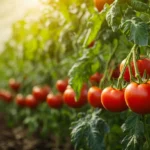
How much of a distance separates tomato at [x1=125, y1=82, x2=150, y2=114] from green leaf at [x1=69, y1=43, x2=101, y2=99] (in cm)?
53

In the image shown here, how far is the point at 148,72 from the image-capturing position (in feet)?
5.02

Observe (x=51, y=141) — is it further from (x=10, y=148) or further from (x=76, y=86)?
(x=76, y=86)

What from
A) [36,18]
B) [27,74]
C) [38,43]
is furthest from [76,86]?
[27,74]

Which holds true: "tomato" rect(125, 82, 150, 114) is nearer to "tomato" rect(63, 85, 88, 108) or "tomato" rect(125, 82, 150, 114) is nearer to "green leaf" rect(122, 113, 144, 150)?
"green leaf" rect(122, 113, 144, 150)

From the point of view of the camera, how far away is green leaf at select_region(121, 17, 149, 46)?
1438 mm

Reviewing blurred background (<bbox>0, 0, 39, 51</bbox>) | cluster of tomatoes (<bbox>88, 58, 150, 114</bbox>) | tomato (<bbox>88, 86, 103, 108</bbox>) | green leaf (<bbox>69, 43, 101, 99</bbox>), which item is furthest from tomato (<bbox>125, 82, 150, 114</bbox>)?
blurred background (<bbox>0, 0, 39, 51</bbox>)

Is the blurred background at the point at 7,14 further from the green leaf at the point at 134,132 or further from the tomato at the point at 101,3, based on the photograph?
the green leaf at the point at 134,132

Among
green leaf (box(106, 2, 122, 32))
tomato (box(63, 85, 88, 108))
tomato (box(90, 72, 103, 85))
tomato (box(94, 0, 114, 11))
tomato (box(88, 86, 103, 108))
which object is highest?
tomato (box(94, 0, 114, 11))

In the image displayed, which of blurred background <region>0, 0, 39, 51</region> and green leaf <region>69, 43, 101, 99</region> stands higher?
blurred background <region>0, 0, 39, 51</region>

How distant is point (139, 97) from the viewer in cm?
143

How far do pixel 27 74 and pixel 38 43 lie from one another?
71.5 inches

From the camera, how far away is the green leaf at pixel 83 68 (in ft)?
6.49

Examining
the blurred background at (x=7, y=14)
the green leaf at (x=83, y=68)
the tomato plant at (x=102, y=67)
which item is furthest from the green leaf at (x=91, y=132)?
the blurred background at (x=7, y=14)

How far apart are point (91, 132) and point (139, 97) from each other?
0.49 metres
